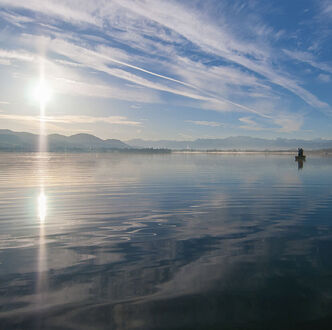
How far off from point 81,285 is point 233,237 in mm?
6242

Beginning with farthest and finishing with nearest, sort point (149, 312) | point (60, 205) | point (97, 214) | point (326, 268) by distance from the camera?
point (60, 205) → point (97, 214) → point (326, 268) → point (149, 312)

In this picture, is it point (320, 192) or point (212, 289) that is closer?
point (212, 289)

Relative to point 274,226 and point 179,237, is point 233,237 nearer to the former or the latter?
point 179,237

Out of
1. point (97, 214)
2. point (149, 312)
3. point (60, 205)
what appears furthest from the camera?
point (60, 205)

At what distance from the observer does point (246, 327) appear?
A: 17.7ft

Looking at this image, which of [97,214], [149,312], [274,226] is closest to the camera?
[149,312]

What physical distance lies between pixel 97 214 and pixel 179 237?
6187 millimetres

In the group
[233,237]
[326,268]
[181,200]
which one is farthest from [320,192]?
[326,268]

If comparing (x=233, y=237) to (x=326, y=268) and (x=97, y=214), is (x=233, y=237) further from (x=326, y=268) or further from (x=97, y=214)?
(x=97, y=214)

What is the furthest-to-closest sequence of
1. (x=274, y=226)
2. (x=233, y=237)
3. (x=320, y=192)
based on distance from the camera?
(x=320, y=192), (x=274, y=226), (x=233, y=237)

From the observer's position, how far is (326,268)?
309 inches

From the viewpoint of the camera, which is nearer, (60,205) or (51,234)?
(51,234)

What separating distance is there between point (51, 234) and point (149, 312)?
7121 millimetres

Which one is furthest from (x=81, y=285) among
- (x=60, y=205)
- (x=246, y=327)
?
(x=60, y=205)
